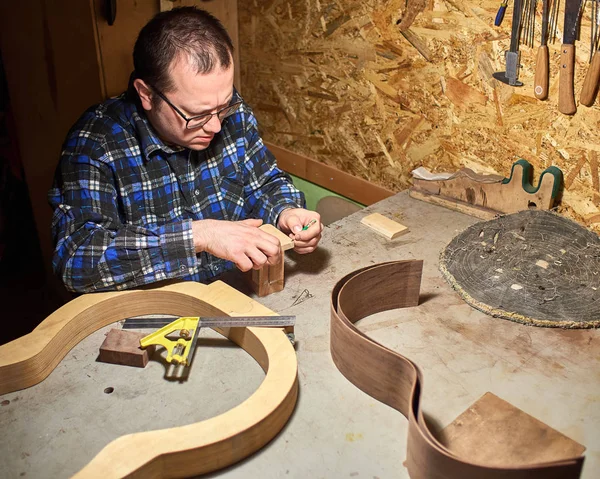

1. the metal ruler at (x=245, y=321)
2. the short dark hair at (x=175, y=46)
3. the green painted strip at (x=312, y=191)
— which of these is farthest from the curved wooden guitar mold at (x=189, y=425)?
the green painted strip at (x=312, y=191)

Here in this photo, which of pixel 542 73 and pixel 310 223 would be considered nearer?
A: pixel 310 223

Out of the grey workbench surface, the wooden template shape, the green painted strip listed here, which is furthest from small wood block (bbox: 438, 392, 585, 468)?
the green painted strip

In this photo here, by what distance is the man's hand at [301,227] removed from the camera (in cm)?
186

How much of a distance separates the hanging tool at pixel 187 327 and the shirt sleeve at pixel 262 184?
63cm

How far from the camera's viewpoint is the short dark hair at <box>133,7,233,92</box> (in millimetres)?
1659

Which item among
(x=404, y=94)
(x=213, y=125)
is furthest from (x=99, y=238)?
(x=404, y=94)

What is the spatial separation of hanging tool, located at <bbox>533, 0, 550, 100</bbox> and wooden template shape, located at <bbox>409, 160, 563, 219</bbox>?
257mm

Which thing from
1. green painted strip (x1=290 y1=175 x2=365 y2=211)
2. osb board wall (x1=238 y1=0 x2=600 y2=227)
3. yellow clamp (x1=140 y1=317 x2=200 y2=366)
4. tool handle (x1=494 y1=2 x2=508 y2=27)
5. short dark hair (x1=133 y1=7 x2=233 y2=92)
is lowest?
green painted strip (x1=290 y1=175 x2=365 y2=211)

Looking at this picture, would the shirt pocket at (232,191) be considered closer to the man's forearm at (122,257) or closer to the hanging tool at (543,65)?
the man's forearm at (122,257)

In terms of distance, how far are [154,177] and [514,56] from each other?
1317 millimetres

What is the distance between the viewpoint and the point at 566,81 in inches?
77.0

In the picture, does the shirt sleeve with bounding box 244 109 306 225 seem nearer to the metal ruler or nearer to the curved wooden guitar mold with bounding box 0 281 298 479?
the curved wooden guitar mold with bounding box 0 281 298 479

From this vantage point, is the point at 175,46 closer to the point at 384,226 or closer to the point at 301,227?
the point at 301,227

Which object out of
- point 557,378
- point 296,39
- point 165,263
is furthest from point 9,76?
point 557,378
